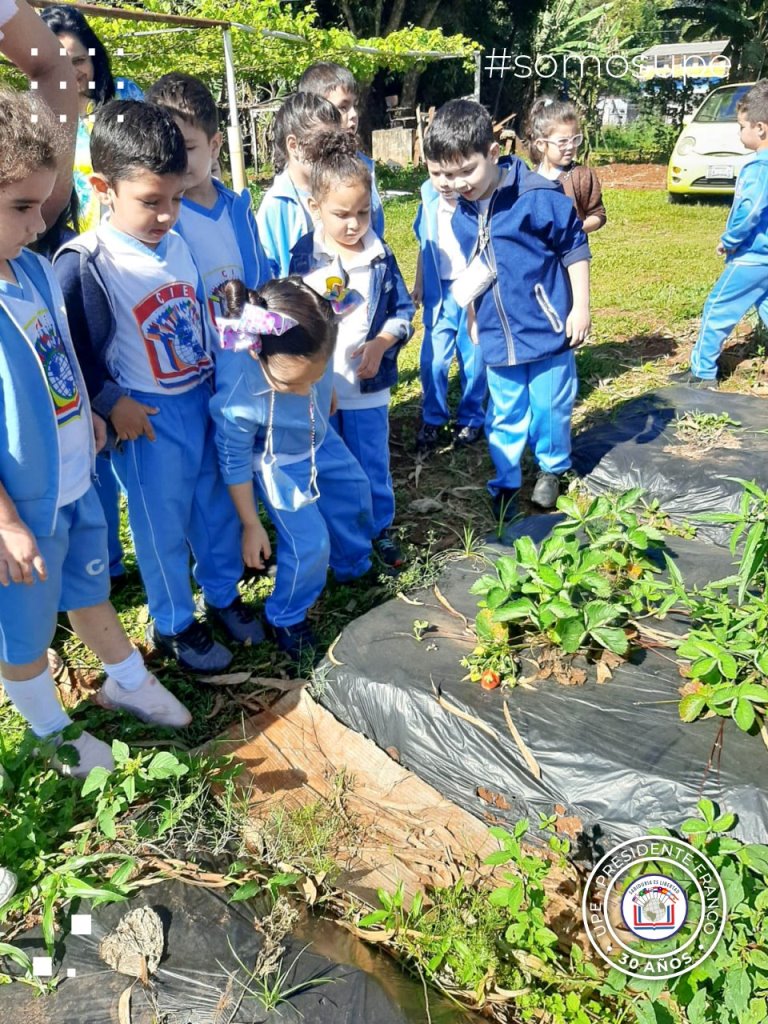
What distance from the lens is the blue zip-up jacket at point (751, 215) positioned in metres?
4.25

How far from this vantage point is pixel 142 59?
11.6 m

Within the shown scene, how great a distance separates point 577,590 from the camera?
2225mm

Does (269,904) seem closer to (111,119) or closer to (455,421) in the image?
(111,119)

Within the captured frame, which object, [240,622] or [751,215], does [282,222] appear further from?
[751,215]

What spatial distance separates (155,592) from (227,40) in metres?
9.05

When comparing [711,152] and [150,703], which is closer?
[150,703]

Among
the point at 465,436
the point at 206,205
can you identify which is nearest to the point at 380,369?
the point at 206,205

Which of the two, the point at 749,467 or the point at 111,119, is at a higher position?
the point at 111,119

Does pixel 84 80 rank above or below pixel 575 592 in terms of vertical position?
above

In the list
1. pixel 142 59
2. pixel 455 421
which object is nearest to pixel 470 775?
pixel 455 421

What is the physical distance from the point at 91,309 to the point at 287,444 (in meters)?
0.72

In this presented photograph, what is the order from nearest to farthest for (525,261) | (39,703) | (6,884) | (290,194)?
(6,884), (39,703), (290,194), (525,261)

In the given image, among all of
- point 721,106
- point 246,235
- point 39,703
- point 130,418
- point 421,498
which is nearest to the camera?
point 39,703

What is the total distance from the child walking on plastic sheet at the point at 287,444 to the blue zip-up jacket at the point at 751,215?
9.63 ft
